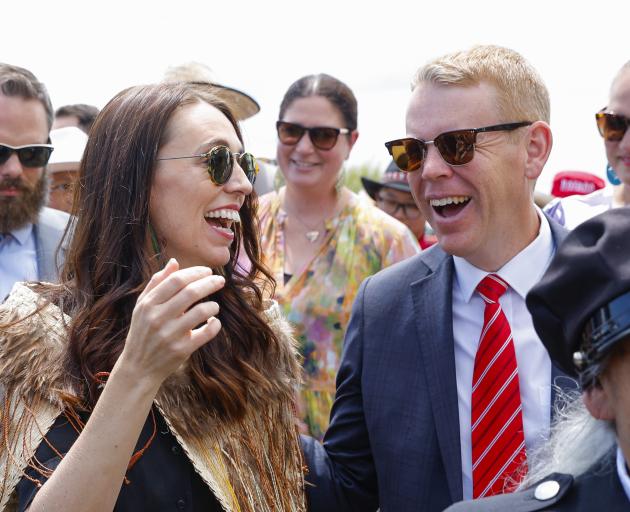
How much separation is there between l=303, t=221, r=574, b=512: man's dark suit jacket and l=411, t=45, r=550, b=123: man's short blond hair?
0.41m

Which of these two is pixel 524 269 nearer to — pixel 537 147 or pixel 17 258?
pixel 537 147

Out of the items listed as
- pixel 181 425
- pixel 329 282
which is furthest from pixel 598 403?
pixel 329 282

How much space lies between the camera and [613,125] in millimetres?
4109

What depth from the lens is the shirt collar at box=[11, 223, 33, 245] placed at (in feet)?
14.2

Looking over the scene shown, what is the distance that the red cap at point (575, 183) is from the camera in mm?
7387

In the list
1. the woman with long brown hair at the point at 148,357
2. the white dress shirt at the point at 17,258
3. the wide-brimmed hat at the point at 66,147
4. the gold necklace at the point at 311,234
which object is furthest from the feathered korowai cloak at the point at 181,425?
the wide-brimmed hat at the point at 66,147

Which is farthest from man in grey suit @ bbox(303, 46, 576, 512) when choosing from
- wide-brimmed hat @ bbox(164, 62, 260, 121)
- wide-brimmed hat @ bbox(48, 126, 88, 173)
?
wide-brimmed hat @ bbox(48, 126, 88, 173)

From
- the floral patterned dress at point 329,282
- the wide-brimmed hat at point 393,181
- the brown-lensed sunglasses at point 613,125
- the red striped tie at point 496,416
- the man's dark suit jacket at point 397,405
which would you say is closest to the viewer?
the red striped tie at point 496,416

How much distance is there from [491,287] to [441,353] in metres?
0.27

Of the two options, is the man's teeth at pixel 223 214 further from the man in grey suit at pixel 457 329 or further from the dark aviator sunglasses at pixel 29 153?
the dark aviator sunglasses at pixel 29 153

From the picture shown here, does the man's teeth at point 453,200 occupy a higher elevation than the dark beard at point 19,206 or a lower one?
higher

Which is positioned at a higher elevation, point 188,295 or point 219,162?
point 219,162

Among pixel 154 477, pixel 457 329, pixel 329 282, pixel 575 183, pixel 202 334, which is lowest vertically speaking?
pixel 575 183

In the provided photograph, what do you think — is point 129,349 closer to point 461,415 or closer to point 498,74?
point 461,415
